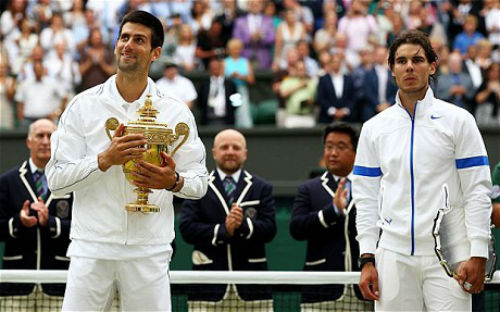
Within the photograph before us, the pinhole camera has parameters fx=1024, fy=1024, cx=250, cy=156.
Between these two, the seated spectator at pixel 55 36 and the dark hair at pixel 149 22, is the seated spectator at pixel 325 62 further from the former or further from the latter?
the dark hair at pixel 149 22

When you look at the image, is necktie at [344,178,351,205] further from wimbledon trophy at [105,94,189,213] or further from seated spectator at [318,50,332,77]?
seated spectator at [318,50,332,77]

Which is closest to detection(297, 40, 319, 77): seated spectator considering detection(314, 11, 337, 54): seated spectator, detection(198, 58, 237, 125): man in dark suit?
detection(314, 11, 337, 54): seated spectator

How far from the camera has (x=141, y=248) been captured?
18.1 ft

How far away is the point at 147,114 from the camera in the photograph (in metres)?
5.42

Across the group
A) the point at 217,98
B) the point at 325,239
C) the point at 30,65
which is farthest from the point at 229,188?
the point at 30,65

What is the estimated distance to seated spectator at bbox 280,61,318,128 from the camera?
45.8 ft

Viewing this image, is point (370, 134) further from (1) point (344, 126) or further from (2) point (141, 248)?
(1) point (344, 126)

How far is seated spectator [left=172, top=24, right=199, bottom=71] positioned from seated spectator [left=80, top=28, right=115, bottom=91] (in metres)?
1.02

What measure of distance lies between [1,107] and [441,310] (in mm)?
10358

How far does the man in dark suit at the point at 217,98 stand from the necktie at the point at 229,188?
223 inches

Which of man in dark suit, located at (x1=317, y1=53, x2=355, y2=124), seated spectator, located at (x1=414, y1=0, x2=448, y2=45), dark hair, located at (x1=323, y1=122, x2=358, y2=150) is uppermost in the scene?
seated spectator, located at (x1=414, y1=0, x2=448, y2=45)

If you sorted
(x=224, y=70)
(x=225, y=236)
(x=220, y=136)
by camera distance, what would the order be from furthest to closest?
1. (x=224, y=70)
2. (x=220, y=136)
3. (x=225, y=236)

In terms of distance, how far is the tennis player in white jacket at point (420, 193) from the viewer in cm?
553

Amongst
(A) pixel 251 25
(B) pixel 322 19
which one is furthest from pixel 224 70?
(B) pixel 322 19
